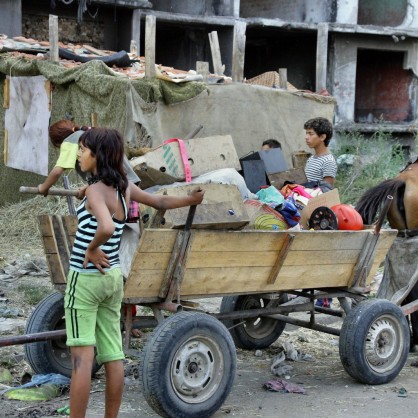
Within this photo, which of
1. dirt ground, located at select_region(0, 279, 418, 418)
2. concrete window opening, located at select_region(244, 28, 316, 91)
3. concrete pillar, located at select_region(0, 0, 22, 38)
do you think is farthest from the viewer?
concrete window opening, located at select_region(244, 28, 316, 91)

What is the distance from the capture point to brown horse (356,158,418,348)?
279 inches

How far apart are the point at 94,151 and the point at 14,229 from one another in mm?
8215

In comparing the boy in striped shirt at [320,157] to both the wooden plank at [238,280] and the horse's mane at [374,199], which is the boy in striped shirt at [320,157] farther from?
the wooden plank at [238,280]

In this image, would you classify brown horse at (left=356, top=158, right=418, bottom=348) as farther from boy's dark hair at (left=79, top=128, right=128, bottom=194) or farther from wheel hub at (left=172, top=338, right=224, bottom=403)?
boy's dark hair at (left=79, top=128, right=128, bottom=194)

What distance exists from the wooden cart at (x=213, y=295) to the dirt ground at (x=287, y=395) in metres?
0.20

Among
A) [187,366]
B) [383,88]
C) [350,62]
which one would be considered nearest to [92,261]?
[187,366]

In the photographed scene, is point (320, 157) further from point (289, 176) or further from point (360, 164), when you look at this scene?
point (360, 164)

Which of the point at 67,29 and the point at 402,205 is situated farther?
the point at 67,29

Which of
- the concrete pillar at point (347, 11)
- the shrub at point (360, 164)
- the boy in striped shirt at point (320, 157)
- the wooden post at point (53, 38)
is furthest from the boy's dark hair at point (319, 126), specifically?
the concrete pillar at point (347, 11)

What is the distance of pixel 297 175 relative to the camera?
8.15 m

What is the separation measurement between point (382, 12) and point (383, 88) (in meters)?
2.04

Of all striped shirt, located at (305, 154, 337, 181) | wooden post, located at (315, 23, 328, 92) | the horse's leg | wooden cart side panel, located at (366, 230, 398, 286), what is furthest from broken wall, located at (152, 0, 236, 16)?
wooden cart side panel, located at (366, 230, 398, 286)

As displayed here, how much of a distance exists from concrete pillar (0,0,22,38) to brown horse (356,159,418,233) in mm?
12477

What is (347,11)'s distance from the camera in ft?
70.9
